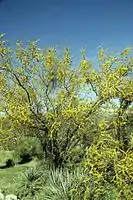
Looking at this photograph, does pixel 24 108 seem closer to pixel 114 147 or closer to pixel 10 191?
pixel 10 191

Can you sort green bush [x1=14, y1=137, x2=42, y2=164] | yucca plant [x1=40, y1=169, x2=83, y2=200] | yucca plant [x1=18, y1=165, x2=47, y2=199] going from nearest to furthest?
yucca plant [x1=40, y1=169, x2=83, y2=200] < yucca plant [x1=18, y1=165, x2=47, y2=199] < green bush [x1=14, y1=137, x2=42, y2=164]

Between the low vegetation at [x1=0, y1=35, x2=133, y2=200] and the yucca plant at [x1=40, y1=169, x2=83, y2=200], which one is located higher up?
the low vegetation at [x1=0, y1=35, x2=133, y2=200]

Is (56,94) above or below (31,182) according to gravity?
above

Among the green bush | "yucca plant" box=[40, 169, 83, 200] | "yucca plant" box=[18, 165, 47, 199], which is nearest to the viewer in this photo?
"yucca plant" box=[40, 169, 83, 200]

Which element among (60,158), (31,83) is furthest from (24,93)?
(60,158)

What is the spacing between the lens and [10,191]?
1442 cm

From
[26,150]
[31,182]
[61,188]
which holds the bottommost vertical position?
[61,188]

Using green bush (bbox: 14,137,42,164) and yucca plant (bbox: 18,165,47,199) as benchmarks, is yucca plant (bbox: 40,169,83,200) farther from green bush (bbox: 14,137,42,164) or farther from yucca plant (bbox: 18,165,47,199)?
green bush (bbox: 14,137,42,164)

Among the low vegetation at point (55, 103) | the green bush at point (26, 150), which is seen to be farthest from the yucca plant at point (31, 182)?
the green bush at point (26, 150)

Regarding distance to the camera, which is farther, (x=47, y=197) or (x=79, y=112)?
(x=79, y=112)

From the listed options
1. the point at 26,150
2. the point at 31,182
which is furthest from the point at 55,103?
the point at 26,150

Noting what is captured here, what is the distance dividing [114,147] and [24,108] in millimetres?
7186

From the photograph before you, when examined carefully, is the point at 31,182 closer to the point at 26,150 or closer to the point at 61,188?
the point at 61,188

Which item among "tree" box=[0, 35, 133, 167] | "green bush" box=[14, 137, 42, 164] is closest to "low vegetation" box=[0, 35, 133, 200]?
"tree" box=[0, 35, 133, 167]
